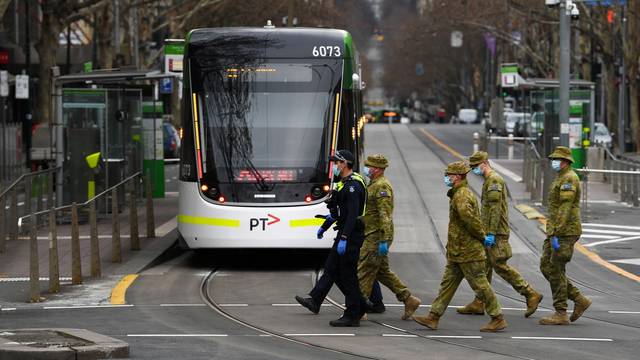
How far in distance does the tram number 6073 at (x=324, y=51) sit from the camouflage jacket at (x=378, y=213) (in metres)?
5.13

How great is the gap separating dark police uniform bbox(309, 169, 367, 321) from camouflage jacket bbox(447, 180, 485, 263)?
0.88 m

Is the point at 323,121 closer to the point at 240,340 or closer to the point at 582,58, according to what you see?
the point at 240,340

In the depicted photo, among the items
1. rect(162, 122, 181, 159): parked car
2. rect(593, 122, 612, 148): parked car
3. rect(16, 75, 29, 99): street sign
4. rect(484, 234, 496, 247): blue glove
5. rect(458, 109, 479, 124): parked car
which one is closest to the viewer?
rect(484, 234, 496, 247): blue glove

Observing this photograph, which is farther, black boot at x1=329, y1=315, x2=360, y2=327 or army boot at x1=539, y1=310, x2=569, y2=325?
army boot at x1=539, y1=310, x2=569, y2=325

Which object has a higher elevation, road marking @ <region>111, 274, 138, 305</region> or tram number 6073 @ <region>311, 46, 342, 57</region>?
tram number 6073 @ <region>311, 46, 342, 57</region>

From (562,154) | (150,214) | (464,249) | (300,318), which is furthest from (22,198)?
(464,249)

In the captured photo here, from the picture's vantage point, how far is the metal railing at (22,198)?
21328 mm

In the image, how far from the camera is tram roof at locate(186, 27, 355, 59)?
1975 centimetres

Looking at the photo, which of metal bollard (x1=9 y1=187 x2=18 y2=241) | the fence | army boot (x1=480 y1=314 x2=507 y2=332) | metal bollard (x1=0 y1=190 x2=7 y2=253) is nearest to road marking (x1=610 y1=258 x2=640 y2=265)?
army boot (x1=480 y1=314 x2=507 y2=332)

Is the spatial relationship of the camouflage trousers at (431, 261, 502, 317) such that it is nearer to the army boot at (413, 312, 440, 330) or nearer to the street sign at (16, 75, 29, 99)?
the army boot at (413, 312, 440, 330)

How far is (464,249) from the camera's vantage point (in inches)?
557

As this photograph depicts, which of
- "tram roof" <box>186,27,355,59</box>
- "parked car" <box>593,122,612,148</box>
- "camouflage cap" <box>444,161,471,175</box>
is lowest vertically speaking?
"parked car" <box>593,122,612,148</box>

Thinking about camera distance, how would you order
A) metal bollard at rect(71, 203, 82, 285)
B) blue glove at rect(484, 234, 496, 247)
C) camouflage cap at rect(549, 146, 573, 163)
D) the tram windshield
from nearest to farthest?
blue glove at rect(484, 234, 496, 247), camouflage cap at rect(549, 146, 573, 163), metal bollard at rect(71, 203, 82, 285), the tram windshield

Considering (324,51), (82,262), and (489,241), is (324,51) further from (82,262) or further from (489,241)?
(489,241)
